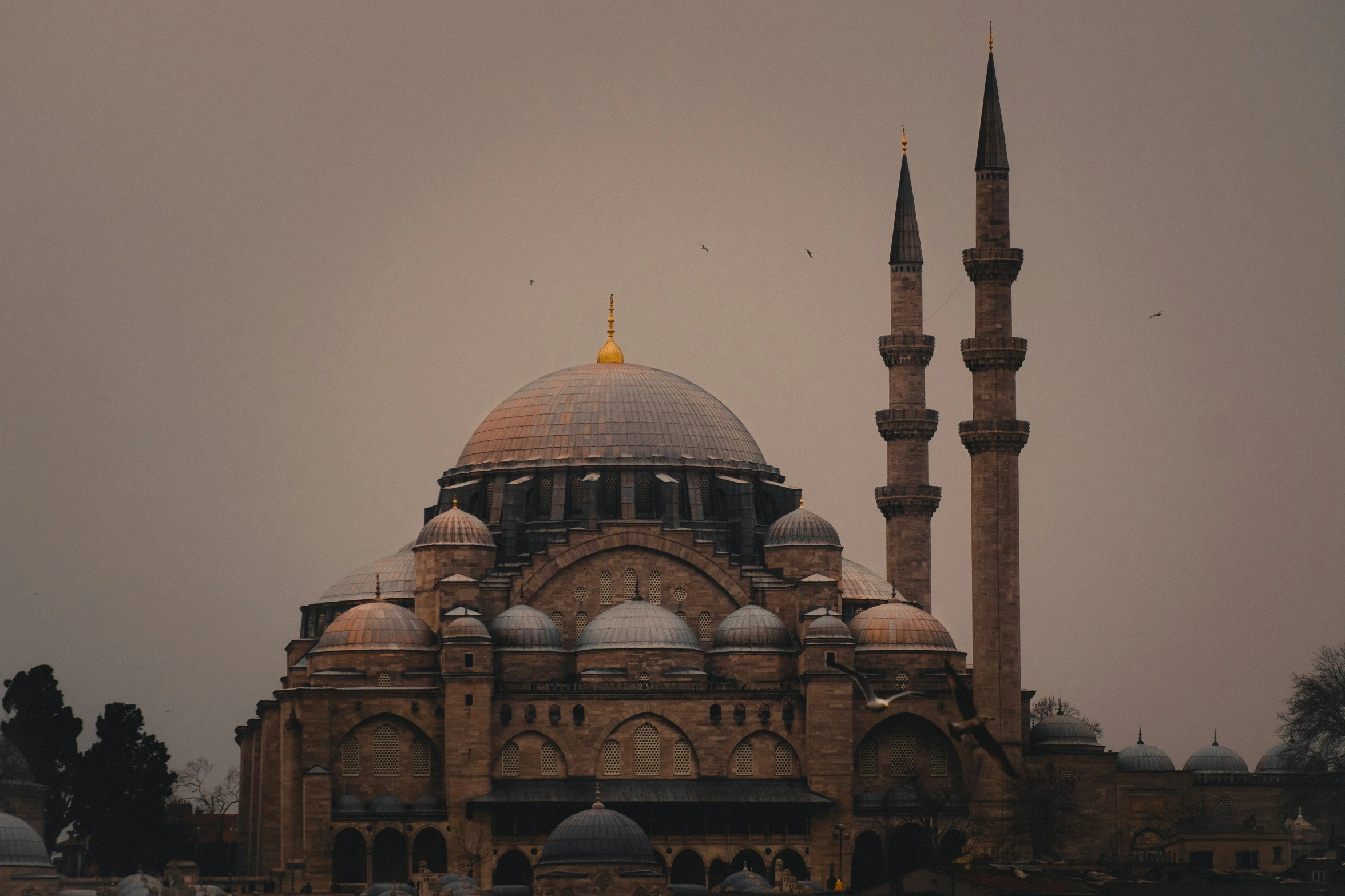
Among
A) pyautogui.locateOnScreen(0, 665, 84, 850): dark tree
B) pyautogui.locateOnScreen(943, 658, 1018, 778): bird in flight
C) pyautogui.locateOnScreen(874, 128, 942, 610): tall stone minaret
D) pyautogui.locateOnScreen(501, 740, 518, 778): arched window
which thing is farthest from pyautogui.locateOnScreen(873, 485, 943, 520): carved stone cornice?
pyautogui.locateOnScreen(943, 658, 1018, 778): bird in flight

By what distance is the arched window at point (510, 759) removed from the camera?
63688mm

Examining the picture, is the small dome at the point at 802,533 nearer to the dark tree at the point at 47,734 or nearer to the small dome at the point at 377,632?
the small dome at the point at 377,632

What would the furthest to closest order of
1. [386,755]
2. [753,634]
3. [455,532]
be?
[455,532] → [753,634] → [386,755]

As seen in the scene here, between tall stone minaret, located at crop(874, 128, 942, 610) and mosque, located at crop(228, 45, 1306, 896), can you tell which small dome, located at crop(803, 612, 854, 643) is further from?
tall stone minaret, located at crop(874, 128, 942, 610)

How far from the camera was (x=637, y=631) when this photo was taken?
65375 millimetres

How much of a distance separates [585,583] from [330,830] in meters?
10.6

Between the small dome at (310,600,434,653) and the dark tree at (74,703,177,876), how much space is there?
21.9 feet

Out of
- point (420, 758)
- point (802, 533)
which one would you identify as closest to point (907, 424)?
point (802, 533)

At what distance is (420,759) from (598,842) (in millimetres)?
8192

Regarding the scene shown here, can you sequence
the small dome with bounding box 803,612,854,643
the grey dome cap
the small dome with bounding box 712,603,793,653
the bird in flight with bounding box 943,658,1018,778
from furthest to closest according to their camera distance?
the small dome with bounding box 712,603,793,653, the small dome with bounding box 803,612,854,643, the grey dome cap, the bird in flight with bounding box 943,658,1018,778

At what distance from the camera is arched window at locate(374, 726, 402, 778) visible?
63562 millimetres

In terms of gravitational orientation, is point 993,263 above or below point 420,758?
above

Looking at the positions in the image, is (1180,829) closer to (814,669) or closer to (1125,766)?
(1125,766)

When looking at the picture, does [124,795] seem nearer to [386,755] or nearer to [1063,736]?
[386,755]
